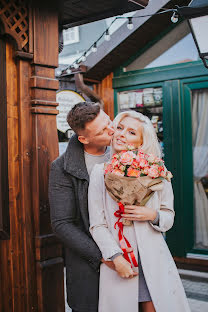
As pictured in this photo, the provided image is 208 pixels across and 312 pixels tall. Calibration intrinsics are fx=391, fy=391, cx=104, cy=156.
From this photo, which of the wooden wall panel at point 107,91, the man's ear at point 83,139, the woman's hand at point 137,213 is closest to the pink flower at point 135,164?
the woman's hand at point 137,213

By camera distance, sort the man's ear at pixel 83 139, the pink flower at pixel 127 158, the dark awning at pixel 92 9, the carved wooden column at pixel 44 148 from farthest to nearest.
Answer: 1. the dark awning at pixel 92 9
2. the carved wooden column at pixel 44 148
3. the man's ear at pixel 83 139
4. the pink flower at pixel 127 158

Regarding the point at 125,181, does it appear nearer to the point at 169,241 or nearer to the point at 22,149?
the point at 22,149

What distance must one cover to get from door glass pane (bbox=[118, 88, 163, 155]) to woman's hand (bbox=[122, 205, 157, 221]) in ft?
13.9

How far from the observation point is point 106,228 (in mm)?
2619

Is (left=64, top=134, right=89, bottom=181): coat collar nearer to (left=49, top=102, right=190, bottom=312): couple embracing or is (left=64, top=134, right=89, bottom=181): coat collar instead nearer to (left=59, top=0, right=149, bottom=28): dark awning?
(left=49, top=102, right=190, bottom=312): couple embracing

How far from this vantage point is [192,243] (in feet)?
21.0

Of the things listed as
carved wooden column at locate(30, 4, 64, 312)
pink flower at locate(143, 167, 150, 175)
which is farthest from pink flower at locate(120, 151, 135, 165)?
carved wooden column at locate(30, 4, 64, 312)

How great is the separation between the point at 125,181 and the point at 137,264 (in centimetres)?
57

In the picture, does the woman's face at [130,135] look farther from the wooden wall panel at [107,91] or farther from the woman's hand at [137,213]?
the wooden wall panel at [107,91]

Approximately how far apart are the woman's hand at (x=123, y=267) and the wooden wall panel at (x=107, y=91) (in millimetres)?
4785

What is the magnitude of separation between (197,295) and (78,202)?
326cm

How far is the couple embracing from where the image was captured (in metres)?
2.55

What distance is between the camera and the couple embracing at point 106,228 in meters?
2.55

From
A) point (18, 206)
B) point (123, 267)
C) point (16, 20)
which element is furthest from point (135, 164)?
point (16, 20)
